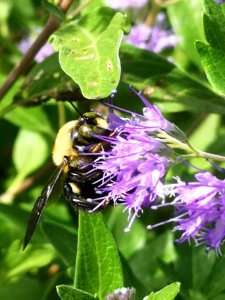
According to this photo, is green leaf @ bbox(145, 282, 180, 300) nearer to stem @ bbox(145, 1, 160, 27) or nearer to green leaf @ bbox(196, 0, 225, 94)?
green leaf @ bbox(196, 0, 225, 94)

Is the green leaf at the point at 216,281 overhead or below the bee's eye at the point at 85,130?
below

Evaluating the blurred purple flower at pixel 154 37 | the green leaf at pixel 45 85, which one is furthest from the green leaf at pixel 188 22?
the green leaf at pixel 45 85

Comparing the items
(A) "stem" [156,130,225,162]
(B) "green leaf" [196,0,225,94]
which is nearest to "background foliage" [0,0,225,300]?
(B) "green leaf" [196,0,225,94]

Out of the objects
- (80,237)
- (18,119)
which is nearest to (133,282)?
(80,237)

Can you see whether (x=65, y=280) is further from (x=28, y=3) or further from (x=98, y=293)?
(x=28, y=3)

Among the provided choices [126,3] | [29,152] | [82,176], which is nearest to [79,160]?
[82,176]

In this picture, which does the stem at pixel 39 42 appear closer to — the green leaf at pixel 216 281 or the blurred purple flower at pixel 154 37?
the blurred purple flower at pixel 154 37
